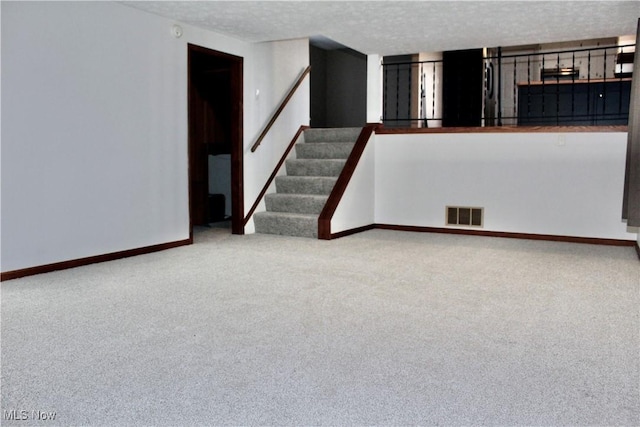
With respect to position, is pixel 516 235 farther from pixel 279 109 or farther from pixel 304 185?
pixel 279 109

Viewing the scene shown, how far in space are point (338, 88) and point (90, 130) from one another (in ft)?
20.9

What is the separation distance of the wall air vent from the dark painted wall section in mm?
4009

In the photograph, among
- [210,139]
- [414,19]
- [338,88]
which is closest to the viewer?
[414,19]

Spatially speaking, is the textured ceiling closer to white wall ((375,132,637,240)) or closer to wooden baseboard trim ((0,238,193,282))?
white wall ((375,132,637,240))

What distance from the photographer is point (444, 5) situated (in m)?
4.27

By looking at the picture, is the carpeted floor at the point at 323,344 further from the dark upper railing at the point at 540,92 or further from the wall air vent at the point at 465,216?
the dark upper railing at the point at 540,92

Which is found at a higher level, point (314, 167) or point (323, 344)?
point (314, 167)

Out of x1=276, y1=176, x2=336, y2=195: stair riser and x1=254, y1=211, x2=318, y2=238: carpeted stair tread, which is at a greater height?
x1=276, y1=176, x2=336, y2=195: stair riser

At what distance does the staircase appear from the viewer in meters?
5.64

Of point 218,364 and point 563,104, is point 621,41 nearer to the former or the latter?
point 563,104

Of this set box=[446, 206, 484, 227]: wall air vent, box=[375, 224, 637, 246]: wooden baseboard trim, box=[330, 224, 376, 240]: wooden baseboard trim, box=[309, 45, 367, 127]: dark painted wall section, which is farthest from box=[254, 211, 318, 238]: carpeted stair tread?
box=[309, 45, 367, 127]: dark painted wall section

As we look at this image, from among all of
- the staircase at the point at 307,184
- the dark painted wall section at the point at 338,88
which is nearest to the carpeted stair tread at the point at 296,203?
Result: the staircase at the point at 307,184

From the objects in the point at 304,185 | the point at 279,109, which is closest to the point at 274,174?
the point at 304,185

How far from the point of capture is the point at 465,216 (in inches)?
234
